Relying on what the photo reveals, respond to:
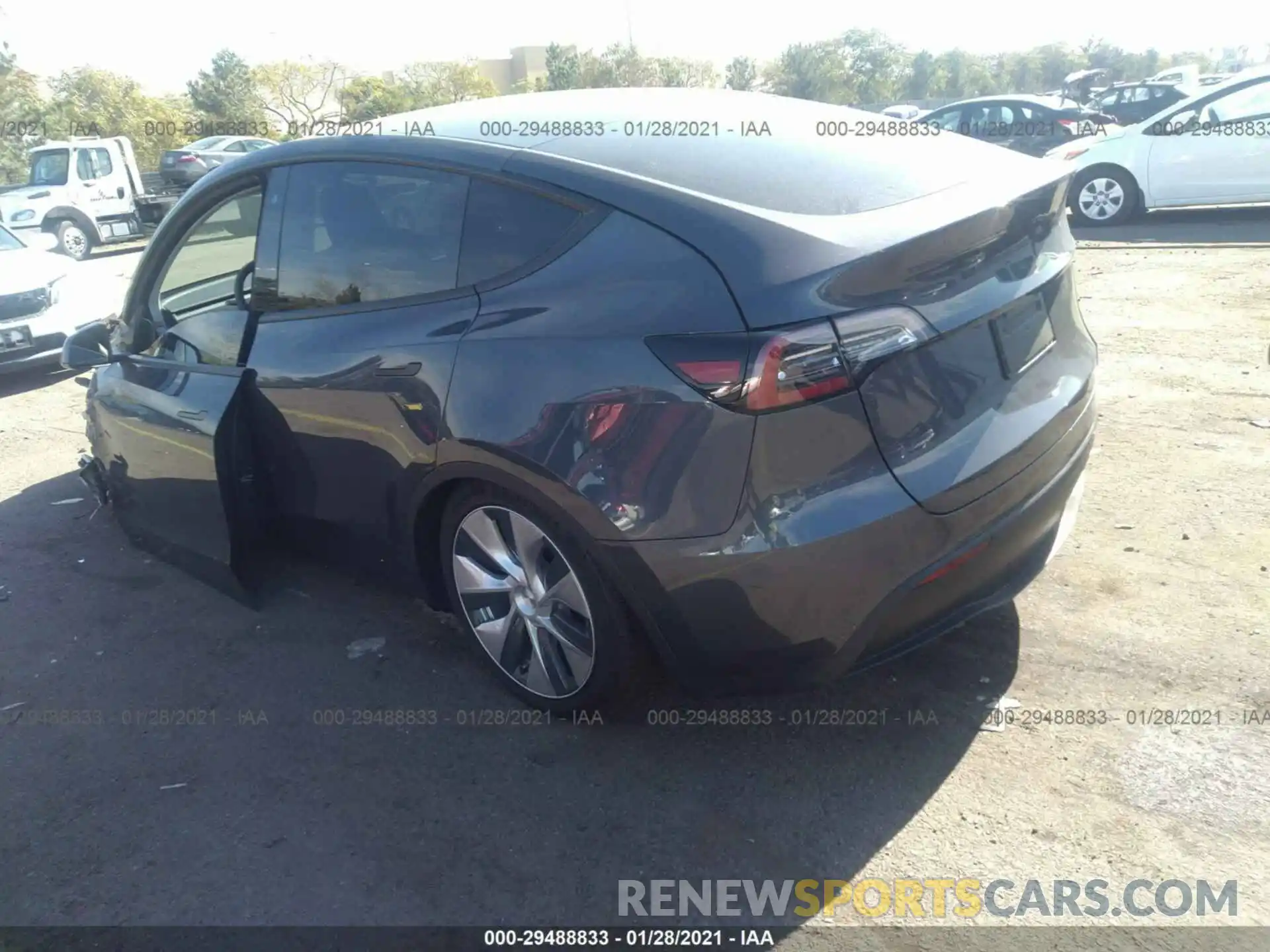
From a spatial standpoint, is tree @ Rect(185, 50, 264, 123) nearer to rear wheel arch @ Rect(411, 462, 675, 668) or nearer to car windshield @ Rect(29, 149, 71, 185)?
car windshield @ Rect(29, 149, 71, 185)

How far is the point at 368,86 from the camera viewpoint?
37.8m

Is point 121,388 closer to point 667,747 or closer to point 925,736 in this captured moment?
point 667,747

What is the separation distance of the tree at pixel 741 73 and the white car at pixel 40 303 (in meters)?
37.6

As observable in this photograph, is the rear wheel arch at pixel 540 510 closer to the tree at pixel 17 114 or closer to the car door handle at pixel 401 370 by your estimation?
the car door handle at pixel 401 370

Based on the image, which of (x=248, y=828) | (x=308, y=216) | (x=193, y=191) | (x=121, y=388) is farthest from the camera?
(x=121, y=388)

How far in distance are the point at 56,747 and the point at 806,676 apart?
8.16ft

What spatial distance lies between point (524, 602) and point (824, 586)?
1015 mm

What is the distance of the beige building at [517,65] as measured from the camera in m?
60.5

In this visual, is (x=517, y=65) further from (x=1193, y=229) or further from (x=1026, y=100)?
(x=1193, y=229)

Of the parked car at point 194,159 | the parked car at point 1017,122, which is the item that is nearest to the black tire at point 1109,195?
the parked car at point 1017,122

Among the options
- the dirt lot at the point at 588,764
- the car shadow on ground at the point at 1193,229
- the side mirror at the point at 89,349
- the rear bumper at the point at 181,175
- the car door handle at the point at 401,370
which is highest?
the rear bumper at the point at 181,175

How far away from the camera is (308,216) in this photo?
142 inches

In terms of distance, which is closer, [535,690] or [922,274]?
[922,274]

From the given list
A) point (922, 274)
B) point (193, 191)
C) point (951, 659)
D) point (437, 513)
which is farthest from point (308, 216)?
point (951, 659)
